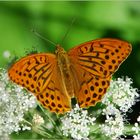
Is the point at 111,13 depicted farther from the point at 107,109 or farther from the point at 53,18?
the point at 107,109

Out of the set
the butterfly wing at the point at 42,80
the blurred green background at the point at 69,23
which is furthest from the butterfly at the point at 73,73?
the blurred green background at the point at 69,23

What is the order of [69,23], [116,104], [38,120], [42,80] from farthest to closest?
[69,23] < [116,104] < [38,120] < [42,80]

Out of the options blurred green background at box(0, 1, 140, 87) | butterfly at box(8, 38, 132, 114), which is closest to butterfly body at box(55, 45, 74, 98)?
butterfly at box(8, 38, 132, 114)

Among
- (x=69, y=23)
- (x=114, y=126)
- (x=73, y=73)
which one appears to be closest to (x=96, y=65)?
(x=73, y=73)

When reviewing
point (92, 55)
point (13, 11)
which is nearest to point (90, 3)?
point (13, 11)

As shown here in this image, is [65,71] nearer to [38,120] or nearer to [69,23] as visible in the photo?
[38,120]
